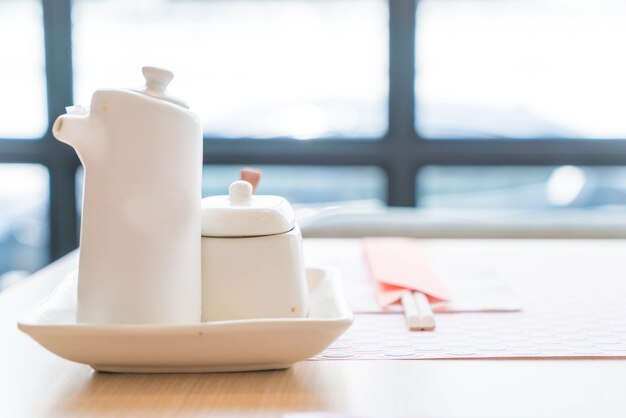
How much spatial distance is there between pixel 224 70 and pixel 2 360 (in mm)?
2011

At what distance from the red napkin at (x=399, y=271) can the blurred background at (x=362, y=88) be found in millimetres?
1324

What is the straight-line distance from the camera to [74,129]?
56 cm

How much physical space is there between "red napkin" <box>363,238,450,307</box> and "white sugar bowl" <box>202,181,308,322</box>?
10.3 inches

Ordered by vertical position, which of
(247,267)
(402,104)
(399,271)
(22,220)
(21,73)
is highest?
(21,73)

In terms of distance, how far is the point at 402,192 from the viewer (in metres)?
2.57

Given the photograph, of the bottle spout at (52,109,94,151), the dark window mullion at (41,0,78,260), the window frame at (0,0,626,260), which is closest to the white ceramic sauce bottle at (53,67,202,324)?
the bottle spout at (52,109,94,151)

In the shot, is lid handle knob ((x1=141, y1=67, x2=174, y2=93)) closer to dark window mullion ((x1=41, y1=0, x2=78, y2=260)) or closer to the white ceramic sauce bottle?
the white ceramic sauce bottle

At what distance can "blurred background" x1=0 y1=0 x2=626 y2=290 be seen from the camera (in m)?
2.52

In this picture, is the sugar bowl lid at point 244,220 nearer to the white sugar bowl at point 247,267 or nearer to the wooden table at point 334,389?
the white sugar bowl at point 247,267

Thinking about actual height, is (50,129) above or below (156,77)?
below

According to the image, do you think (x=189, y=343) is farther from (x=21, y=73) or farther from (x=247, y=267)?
(x=21, y=73)

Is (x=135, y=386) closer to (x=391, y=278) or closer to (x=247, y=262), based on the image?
(x=247, y=262)

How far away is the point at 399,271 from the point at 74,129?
582mm

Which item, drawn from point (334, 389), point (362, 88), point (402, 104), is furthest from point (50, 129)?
point (334, 389)
